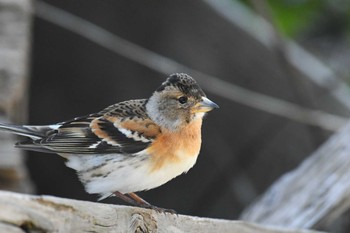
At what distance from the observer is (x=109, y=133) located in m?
3.22

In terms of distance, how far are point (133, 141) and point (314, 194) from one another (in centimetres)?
107

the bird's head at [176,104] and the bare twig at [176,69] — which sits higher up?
the bare twig at [176,69]

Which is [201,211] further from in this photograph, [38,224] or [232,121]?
[38,224]

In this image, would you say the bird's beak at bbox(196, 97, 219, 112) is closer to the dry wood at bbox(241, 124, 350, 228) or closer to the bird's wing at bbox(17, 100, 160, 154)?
the bird's wing at bbox(17, 100, 160, 154)

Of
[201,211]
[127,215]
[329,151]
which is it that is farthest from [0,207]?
[201,211]

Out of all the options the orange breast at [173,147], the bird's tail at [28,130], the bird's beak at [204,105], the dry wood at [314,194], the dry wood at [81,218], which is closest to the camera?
the dry wood at [81,218]

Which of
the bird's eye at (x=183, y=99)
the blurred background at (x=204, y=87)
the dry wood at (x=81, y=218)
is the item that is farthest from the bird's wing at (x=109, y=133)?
the blurred background at (x=204, y=87)

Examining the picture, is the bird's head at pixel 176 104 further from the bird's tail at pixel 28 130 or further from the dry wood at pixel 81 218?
the dry wood at pixel 81 218

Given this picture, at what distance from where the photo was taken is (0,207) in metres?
1.93

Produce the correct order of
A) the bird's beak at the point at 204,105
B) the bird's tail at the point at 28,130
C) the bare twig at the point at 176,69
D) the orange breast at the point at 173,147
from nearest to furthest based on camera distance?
1. the bird's tail at the point at 28,130
2. the orange breast at the point at 173,147
3. the bird's beak at the point at 204,105
4. the bare twig at the point at 176,69

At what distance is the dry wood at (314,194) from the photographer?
357cm

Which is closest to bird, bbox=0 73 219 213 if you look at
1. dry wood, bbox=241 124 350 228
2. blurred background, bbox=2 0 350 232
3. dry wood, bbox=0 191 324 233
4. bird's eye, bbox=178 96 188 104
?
bird's eye, bbox=178 96 188 104

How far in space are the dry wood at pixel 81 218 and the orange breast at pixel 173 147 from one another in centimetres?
44

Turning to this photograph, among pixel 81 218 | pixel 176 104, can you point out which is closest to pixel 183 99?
pixel 176 104
